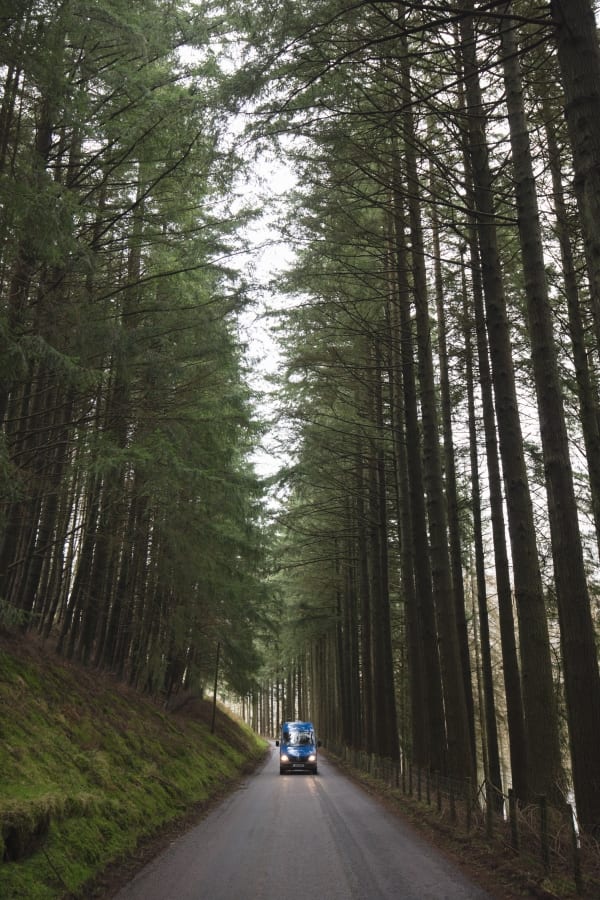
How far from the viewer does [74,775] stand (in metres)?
9.01

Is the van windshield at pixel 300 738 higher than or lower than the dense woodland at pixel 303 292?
lower

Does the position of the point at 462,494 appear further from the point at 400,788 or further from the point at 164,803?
the point at 164,803

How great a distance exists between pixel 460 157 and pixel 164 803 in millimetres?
12662

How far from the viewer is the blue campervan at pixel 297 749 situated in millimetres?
27188

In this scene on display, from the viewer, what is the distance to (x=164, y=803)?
37.3ft

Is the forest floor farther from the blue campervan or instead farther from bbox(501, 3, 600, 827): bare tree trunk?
the blue campervan

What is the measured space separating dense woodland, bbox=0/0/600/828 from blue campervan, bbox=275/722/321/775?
9615mm

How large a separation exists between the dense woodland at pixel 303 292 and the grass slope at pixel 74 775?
1718 millimetres

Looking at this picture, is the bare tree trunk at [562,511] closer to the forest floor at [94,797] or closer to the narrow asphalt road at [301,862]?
the forest floor at [94,797]

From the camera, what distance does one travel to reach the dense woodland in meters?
7.07

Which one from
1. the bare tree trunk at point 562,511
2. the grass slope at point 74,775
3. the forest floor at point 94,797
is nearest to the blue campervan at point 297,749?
the grass slope at point 74,775

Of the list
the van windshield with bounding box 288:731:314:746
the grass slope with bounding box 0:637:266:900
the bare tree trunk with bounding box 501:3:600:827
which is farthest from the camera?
the van windshield with bounding box 288:731:314:746

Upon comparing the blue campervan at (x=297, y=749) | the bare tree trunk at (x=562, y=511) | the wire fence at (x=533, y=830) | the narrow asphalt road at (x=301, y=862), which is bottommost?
the blue campervan at (x=297, y=749)

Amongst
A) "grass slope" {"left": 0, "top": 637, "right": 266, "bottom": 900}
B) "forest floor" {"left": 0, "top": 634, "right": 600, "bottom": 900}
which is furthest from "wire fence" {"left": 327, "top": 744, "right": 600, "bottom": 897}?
"grass slope" {"left": 0, "top": 637, "right": 266, "bottom": 900}
